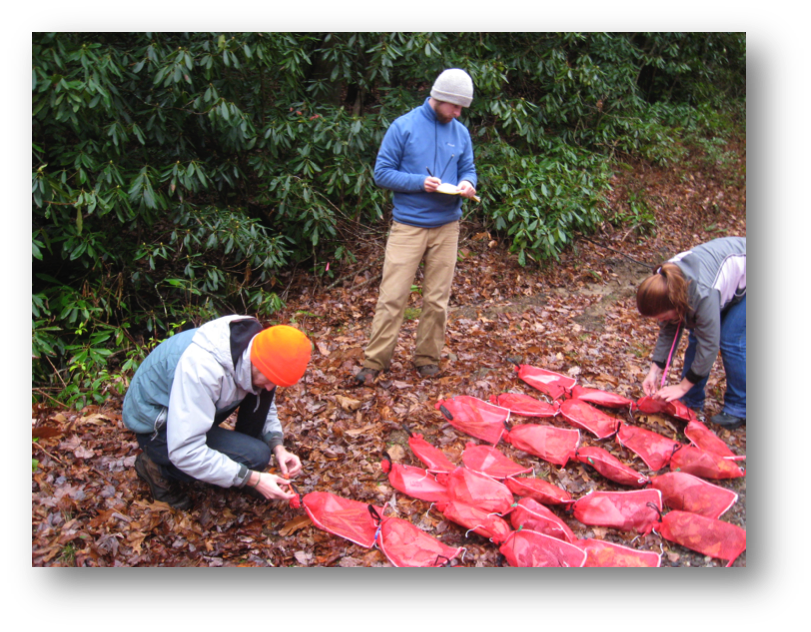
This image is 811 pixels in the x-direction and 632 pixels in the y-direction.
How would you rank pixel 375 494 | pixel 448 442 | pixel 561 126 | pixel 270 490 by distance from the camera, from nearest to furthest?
pixel 270 490 < pixel 375 494 < pixel 448 442 < pixel 561 126

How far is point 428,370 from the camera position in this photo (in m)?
3.90

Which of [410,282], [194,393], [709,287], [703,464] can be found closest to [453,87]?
[410,282]

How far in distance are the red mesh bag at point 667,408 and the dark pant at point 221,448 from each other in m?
2.29

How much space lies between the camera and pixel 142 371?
235cm

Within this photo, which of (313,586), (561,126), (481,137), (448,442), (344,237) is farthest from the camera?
(561,126)

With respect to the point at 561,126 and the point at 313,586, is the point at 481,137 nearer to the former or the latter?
the point at 561,126

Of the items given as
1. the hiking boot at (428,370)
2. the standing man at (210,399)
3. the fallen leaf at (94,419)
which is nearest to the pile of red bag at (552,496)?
the standing man at (210,399)

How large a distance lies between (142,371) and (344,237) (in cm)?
349

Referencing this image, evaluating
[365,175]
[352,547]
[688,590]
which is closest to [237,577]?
[352,547]

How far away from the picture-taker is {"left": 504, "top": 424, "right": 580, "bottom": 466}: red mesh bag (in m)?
2.93

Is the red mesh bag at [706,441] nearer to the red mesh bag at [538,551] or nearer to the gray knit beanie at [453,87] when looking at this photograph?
the red mesh bag at [538,551]

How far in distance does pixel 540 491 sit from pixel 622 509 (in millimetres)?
374

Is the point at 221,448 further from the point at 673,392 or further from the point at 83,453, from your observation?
the point at 673,392

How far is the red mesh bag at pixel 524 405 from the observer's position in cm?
336
